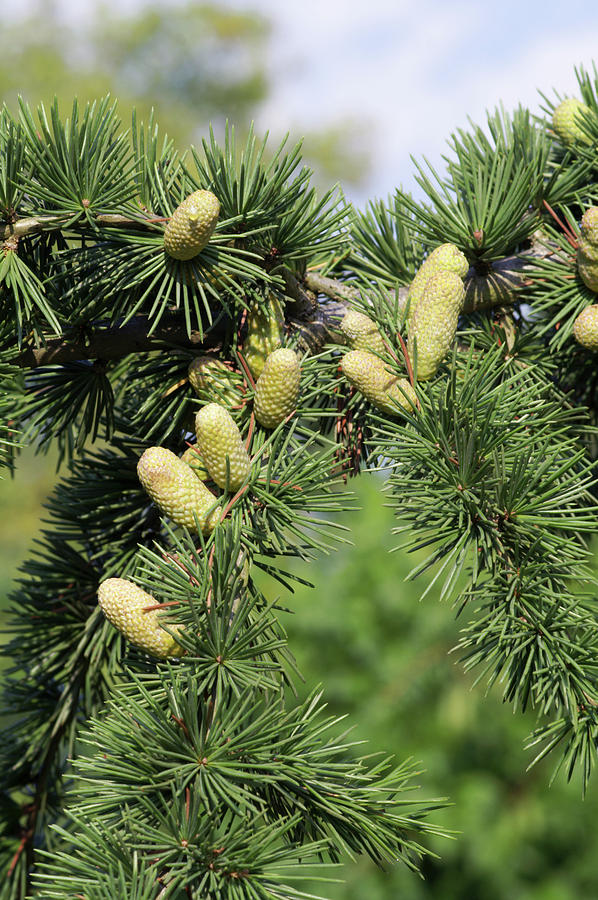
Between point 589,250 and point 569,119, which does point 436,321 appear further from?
point 569,119

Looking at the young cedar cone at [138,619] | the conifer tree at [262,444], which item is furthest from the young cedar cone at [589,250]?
the young cedar cone at [138,619]

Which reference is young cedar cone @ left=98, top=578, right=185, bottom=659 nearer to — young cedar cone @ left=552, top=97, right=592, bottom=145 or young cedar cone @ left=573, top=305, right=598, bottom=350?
young cedar cone @ left=573, top=305, right=598, bottom=350

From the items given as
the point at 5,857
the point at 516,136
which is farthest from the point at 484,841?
the point at 516,136

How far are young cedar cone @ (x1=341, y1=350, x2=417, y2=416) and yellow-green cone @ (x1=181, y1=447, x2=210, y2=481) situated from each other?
10 centimetres

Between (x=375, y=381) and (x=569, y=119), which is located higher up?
(x=569, y=119)

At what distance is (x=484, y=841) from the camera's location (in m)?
2.79

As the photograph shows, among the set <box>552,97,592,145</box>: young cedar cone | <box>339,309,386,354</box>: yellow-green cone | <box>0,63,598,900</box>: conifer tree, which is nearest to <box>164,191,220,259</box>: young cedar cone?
<box>0,63,598,900</box>: conifer tree

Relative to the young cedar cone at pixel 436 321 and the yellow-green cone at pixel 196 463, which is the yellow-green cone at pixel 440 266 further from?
the yellow-green cone at pixel 196 463

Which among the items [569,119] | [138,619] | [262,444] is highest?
[569,119]

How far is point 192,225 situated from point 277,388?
4.1 inches

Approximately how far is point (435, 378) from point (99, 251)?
22 cm

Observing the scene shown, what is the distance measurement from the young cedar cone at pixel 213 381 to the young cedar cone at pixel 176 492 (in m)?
0.07

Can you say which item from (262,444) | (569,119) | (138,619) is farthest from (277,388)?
(569,119)

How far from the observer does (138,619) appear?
0.42 metres
